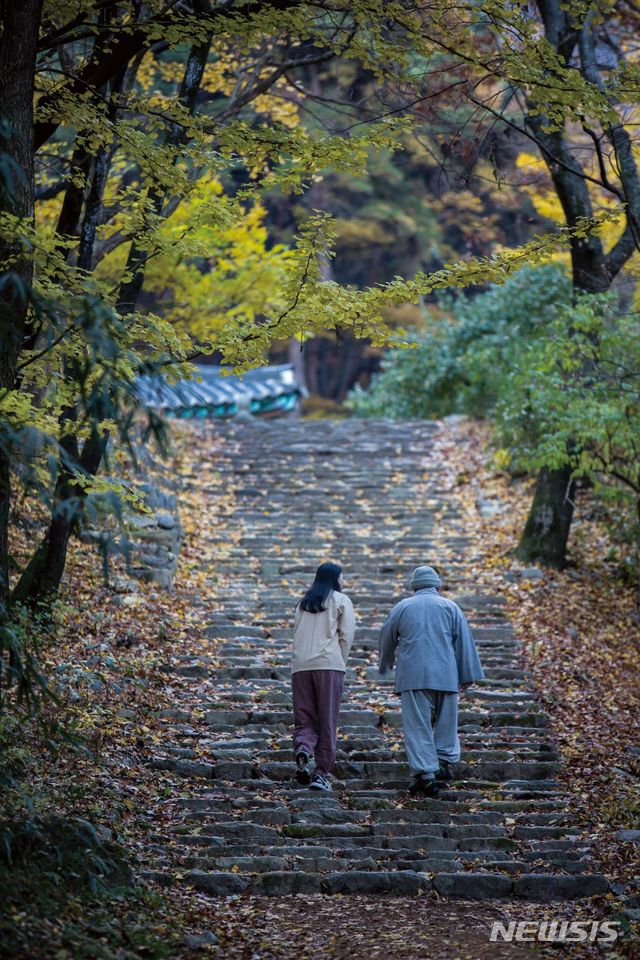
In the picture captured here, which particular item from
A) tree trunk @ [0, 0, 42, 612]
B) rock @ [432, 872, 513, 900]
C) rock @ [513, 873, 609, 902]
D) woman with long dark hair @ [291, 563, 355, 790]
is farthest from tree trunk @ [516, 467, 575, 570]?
tree trunk @ [0, 0, 42, 612]

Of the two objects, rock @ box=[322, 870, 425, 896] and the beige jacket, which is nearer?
rock @ box=[322, 870, 425, 896]

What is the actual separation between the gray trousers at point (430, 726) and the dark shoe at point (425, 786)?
64 mm

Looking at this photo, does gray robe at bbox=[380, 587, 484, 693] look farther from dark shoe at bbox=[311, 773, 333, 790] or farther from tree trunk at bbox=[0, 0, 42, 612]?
tree trunk at bbox=[0, 0, 42, 612]

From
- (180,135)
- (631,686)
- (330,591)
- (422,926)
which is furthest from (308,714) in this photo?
(180,135)

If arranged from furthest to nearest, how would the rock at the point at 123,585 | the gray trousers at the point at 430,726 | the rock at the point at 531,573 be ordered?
the rock at the point at 531,573 → the rock at the point at 123,585 → the gray trousers at the point at 430,726

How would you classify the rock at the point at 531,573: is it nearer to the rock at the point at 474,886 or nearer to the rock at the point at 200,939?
the rock at the point at 474,886

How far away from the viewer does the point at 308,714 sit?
23.5ft

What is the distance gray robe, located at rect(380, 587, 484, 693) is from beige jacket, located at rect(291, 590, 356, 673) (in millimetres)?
397

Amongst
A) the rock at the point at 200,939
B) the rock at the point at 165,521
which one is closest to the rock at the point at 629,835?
the rock at the point at 200,939

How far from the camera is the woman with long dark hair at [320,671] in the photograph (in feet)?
23.3

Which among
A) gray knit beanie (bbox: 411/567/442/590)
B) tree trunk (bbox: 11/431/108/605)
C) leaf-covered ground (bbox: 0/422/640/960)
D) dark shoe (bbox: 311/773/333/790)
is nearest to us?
leaf-covered ground (bbox: 0/422/640/960)

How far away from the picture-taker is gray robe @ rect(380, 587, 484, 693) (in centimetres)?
725

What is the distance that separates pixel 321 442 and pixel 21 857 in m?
13.8

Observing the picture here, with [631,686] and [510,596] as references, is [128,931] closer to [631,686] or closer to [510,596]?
[631,686]
